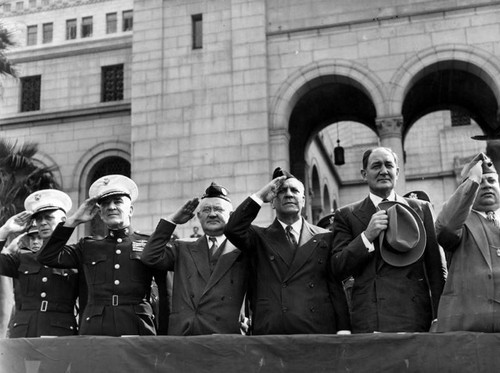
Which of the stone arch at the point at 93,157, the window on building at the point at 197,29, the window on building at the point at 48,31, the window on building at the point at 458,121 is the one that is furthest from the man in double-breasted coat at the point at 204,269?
the window on building at the point at 458,121

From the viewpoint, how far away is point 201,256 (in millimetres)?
6223

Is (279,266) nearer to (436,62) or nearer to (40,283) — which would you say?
(40,283)

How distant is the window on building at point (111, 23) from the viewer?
25969 mm

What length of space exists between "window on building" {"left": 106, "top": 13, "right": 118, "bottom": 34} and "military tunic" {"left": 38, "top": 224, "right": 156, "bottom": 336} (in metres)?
20.9

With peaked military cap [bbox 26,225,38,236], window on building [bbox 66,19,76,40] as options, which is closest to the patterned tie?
peaked military cap [bbox 26,225,38,236]

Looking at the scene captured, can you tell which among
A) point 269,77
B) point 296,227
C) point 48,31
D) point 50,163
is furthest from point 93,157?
point 296,227

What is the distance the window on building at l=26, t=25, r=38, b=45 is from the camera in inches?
1055

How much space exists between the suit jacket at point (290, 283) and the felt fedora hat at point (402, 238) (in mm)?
613

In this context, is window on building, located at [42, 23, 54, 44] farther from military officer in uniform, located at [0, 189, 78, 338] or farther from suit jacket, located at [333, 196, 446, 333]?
suit jacket, located at [333, 196, 446, 333]

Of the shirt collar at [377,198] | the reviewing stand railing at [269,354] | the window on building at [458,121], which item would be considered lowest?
the reviewing stand railing at [269,354]

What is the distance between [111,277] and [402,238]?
2666mm

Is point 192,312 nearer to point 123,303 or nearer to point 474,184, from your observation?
point 123,303

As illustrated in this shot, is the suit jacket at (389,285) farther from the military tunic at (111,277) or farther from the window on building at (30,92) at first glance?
the window on building at (30,92)

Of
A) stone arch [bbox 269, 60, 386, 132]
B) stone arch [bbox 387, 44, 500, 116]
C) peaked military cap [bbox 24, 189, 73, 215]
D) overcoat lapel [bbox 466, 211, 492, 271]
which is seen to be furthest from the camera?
stone arch [bbox 269, 60, 386, 132]
